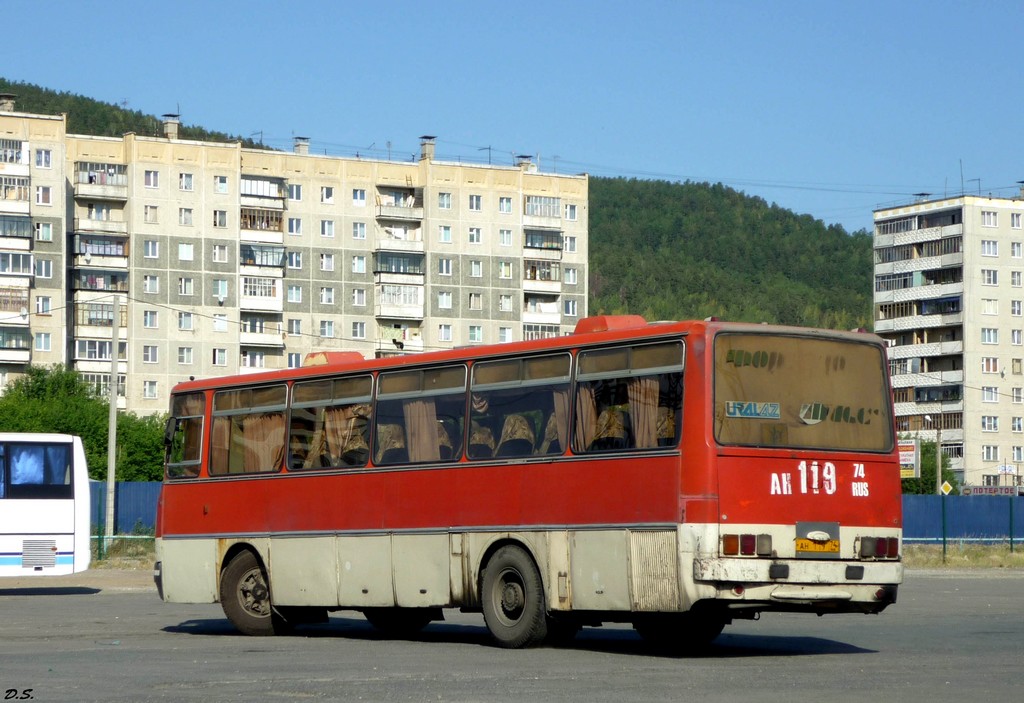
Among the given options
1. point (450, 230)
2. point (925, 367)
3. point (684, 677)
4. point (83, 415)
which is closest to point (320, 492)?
point (684, 677)

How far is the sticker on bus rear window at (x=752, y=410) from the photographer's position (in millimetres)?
15570

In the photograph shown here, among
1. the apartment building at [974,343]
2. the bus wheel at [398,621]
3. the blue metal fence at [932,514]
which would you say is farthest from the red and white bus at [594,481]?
the apartment building at [974,343]

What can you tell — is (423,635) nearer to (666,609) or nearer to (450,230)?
(666,609)

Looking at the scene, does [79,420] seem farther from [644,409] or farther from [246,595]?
[644,409]

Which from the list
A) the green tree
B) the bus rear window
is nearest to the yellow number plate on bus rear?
the bus rear window

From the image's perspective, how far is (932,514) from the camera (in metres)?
62.2

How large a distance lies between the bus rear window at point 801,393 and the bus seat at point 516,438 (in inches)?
94.2

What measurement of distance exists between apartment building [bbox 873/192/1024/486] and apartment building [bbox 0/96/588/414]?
38.3 metres

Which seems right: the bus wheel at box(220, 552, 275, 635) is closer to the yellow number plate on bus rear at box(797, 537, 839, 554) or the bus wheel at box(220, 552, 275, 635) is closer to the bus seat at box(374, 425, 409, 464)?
the bus seat at box(374, 425, 409, 464)

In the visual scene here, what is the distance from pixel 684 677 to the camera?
13750 mm

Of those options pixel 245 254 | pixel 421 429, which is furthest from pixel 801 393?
pixel 245 254

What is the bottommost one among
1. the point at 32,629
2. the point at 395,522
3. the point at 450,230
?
the point at 32,629

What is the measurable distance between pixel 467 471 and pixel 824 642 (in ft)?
14.0

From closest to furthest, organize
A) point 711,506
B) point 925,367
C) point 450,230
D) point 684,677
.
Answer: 1. point 684,677
2. point 711,506
3. point 450,230
4. point 925,367
